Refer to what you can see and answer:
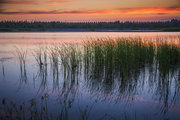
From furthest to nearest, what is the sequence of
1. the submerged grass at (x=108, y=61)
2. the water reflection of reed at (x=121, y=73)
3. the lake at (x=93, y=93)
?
the submerged grass at (x=108, y=61), the water reflection of reed at (x=121, y=73), the lake at (x=93, y=93)

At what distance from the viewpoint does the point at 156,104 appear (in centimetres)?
444

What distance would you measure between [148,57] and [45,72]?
4726 millimetres

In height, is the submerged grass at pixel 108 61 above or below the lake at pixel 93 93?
above

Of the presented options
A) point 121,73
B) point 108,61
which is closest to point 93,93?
point 121,73

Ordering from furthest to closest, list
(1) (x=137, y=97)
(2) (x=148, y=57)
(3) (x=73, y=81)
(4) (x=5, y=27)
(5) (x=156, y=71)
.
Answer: (4) (x=5, y=27), (2) (x=148, y=57), (5) (x=156, y=71), (3) (x=73, y=81), (1) (x=137, y=97)

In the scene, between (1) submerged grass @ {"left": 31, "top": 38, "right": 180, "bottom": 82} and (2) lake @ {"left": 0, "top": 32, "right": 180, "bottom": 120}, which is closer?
(2) lake @ {"left": 0, "top": 32, "right": 180, "bottom": 120}

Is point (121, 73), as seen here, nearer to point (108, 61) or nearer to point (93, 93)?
point (108, 61)

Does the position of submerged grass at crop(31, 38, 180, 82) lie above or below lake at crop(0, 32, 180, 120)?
above

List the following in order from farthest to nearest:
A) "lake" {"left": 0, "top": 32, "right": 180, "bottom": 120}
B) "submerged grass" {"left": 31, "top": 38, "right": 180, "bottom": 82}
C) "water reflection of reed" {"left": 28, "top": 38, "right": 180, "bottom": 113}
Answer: "submerged grass" {"left": 31, "top": 38, "right": 180, "bottom": 82} < "water reflection of reed" {"left": 28, "top": 38, "right": 180, "bottom": 113} < "lake" {"left": 0, "top": 32, "right": 180, "bottom": 120}

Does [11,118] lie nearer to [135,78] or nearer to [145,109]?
[145,109]

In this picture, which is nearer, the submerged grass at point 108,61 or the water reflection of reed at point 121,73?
the water reflection of reed at point 121,73

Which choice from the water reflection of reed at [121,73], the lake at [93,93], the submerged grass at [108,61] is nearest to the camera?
the lake at [93,93]

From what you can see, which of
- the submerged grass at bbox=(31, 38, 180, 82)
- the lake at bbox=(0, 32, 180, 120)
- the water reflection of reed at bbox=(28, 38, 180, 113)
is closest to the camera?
the lake at bbox=(0, 32, 180, 120)

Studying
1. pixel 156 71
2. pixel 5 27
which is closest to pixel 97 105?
pixel 156 71
